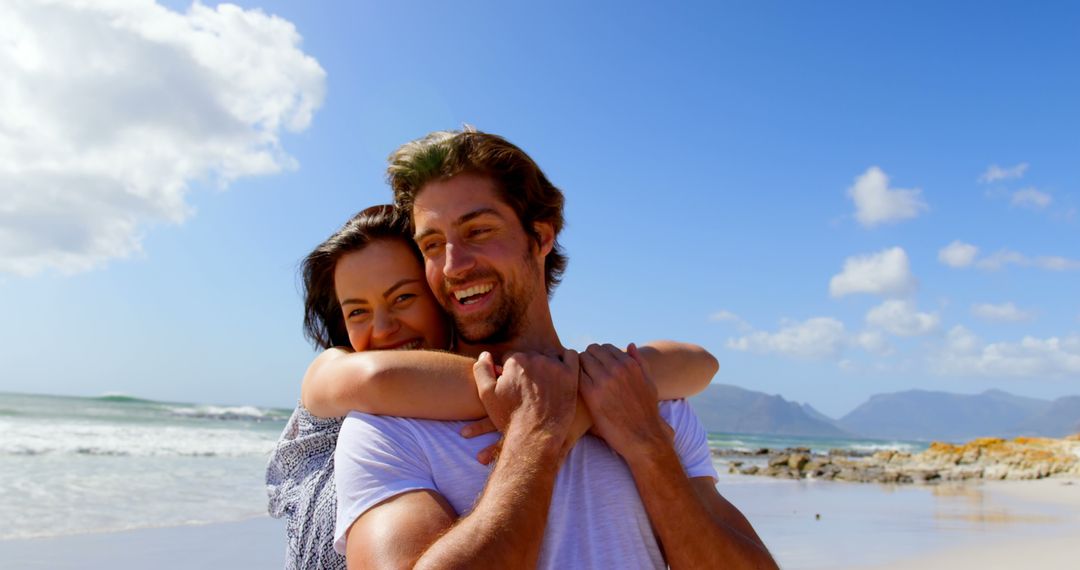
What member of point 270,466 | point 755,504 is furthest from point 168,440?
point 270,466

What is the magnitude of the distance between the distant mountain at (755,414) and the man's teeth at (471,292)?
13921cm

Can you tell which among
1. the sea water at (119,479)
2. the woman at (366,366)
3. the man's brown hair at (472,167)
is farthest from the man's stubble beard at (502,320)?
the sea water at (119,479)

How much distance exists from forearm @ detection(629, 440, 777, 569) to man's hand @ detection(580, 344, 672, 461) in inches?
1.5

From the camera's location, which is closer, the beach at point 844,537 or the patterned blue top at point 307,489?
the patterned blue top at point 307,489

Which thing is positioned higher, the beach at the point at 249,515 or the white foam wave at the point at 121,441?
the beach at the point at 249,515

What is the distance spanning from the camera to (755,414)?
167 metres

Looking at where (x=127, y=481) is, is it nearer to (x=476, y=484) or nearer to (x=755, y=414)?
(x=476, y=484)

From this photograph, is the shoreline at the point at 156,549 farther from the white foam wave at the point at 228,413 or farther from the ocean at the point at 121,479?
the white foam wave at the point at 228,413

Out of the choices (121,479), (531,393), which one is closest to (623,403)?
(531,393)

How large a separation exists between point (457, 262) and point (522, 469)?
32.9 inches

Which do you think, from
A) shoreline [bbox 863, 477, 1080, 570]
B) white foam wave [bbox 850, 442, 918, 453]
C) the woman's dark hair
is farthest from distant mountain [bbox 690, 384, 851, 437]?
the woman's dark hair

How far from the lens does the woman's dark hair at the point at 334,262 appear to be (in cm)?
290

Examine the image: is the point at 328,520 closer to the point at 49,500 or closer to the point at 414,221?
the point at 414,221

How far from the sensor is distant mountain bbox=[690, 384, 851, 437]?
14850 cm
